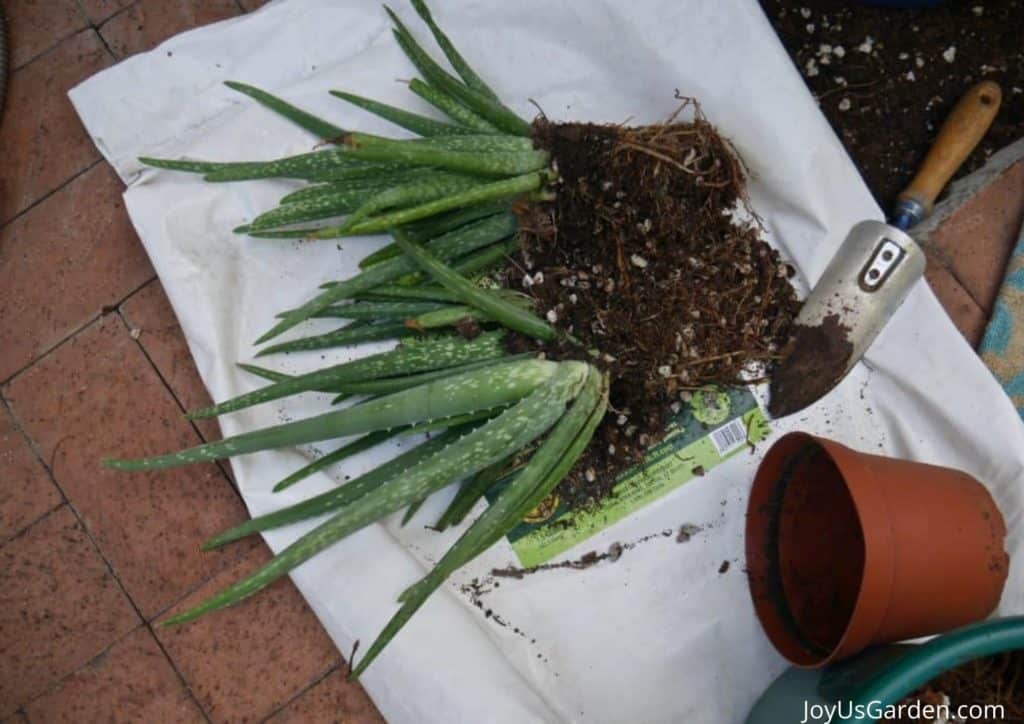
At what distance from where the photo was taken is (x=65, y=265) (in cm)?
124

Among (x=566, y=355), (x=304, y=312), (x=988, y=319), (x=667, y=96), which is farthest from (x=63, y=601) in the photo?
(x=988, y=319)

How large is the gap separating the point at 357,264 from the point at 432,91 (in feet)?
0.85

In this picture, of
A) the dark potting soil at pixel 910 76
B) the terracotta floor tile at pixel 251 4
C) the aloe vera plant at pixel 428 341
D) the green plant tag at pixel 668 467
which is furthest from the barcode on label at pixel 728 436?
the terracotta floor tile at pixel 251 4

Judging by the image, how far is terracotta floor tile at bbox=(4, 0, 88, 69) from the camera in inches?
50.2

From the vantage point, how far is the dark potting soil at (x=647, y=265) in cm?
100

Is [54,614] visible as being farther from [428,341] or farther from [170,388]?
[428,341]

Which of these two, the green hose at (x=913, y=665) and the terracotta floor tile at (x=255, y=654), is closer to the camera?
the green hose at (x=913, y=665)

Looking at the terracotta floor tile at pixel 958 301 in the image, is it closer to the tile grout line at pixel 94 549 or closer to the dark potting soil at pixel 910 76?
the dark potting soil at pixel 910 76

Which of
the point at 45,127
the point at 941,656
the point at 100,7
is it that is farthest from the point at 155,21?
the point at 941,656

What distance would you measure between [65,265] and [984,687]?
50.8 inches

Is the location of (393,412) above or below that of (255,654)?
above

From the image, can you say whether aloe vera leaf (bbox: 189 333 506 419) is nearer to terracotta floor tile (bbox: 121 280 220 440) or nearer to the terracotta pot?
terracotta floor tile (bbox: 121 280 220 440)

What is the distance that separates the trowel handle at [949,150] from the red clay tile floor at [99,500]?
0.99 metres

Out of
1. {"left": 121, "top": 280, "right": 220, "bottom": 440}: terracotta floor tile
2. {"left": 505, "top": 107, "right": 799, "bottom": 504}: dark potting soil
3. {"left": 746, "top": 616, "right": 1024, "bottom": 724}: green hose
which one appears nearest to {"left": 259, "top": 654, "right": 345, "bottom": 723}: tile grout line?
{"left": 121, "top": 280, "right": 220, "bottom": 440}: terracotta floor tile
